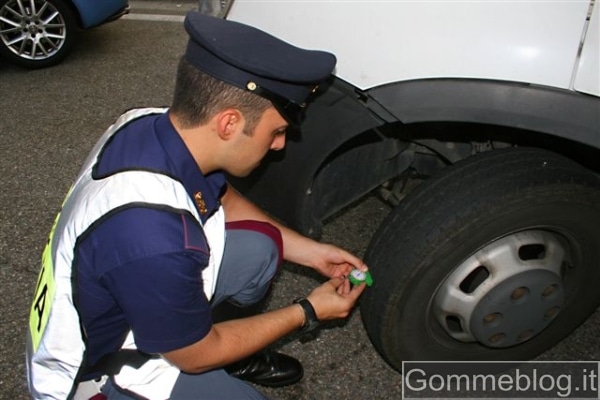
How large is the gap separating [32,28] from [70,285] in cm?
382

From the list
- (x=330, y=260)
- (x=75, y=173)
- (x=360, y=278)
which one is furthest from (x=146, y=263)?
(x=75, y=173)

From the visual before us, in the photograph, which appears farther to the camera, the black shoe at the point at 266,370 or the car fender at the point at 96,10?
the car fender at the point at 96,10

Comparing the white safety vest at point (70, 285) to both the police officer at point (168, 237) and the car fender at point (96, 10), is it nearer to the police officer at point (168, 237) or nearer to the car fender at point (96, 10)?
the police officer at point (168, 237)

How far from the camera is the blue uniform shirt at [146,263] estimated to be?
1272 mm

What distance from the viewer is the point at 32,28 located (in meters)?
4.54

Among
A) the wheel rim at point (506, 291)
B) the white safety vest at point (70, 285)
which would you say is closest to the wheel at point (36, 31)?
the white safety vest at point (70, 285)

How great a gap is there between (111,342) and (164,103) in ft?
9.29

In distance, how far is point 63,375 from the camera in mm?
1512

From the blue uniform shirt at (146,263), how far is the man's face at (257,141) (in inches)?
4.1

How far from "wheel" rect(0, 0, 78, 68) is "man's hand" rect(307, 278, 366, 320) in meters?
3.78

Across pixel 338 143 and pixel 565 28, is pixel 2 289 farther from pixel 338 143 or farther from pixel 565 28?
pixel 565 28

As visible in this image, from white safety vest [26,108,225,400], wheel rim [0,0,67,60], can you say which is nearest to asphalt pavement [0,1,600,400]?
wheel rim [0,0,67,60]

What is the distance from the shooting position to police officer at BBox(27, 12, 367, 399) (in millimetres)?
1298

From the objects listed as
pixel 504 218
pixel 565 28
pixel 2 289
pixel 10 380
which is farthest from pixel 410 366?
pixel 2 289
